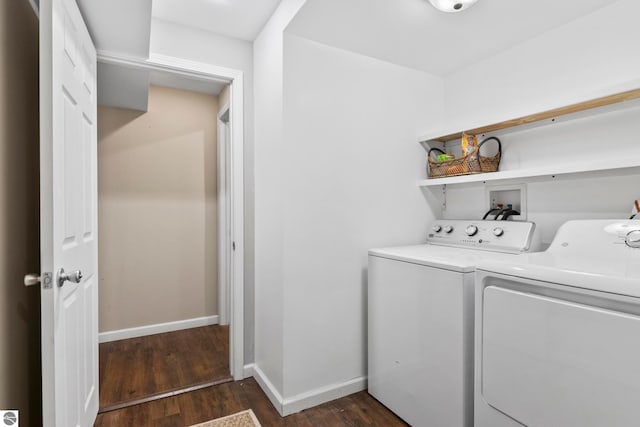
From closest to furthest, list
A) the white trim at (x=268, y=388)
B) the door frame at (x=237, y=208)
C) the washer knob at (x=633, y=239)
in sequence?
the washer knob at (x=633, y=239) < the white trim at (x=268, y=388) < the door frame at (x=237, y=208)

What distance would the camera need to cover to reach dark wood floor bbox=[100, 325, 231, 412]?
6.87 ft

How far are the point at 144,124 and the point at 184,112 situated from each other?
1.22 feet

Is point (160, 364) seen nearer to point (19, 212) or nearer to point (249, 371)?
point (249, 371)

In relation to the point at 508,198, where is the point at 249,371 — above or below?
below

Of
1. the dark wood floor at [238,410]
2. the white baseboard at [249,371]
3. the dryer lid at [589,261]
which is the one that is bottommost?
the dark wood floor at [238,410]

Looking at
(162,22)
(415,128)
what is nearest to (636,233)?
(415,128)

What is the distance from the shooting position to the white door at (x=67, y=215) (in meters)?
1.06

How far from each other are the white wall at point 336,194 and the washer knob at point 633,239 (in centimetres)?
115

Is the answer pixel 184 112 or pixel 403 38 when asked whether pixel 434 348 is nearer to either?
pixel 403 38

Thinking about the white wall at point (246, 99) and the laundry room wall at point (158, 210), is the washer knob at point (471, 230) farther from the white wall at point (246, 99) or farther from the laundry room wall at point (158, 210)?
the laundry room wall at point (158, 210)

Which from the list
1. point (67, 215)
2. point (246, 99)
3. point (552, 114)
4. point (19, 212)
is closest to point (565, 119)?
point (552, 114)

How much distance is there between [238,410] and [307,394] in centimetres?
40

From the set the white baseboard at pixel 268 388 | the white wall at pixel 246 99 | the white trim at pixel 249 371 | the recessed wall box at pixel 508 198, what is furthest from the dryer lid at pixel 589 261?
the white trim at pixel 249 371

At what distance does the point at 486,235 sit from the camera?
194 centimetres
